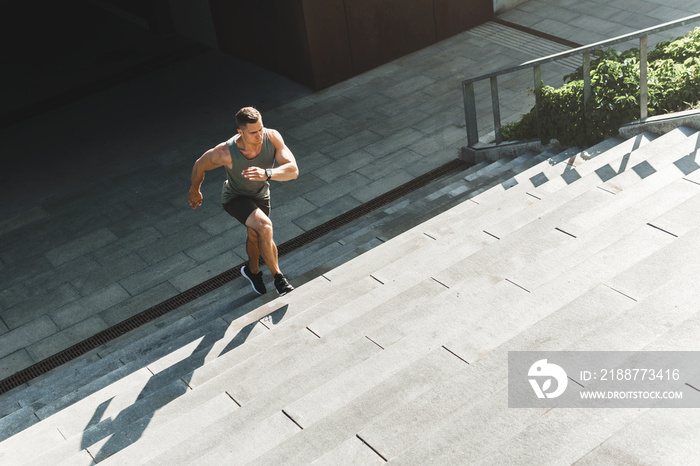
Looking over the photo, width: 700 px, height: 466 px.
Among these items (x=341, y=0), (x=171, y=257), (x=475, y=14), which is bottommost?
(x=171, y=257)

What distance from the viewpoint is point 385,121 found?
11.3 meters

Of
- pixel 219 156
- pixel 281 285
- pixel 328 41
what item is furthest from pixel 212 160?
pixel 328 41

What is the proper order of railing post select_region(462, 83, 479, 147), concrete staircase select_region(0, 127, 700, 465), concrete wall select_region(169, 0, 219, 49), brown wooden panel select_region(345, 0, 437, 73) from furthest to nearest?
concrete wall select_region(169, 0, 219, 49), brown wooden panel select_region(345, 0, 437, 73), railing post select_region(462, 83, 479, 147), concrete staircase select_region(0, 127, 700, 465)

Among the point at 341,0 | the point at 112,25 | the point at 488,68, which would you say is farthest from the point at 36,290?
the point at 112,25

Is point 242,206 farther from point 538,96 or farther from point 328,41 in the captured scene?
point 328,41

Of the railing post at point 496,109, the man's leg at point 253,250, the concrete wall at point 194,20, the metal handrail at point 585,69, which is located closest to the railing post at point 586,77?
the metal handrail at point 585,69

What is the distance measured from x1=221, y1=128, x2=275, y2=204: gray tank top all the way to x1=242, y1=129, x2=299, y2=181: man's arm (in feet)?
0.16

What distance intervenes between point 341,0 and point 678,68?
6212 millimetres

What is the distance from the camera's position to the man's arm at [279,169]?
5512 millimetres

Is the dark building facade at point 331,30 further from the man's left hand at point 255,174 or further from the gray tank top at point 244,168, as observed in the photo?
the man's left hand at point 255,174

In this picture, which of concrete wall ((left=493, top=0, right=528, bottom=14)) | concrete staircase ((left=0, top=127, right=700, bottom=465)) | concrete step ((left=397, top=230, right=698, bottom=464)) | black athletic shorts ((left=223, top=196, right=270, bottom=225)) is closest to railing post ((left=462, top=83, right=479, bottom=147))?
concrete staircase ((left=0, top=127, right=700, bottom=465))

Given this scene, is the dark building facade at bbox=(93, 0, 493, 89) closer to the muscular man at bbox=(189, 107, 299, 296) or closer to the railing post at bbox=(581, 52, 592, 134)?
the railing post at bbox=(581, 52, 592, 134)

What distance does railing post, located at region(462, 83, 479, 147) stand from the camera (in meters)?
9.19

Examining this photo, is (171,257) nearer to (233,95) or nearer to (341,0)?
(233,95)
